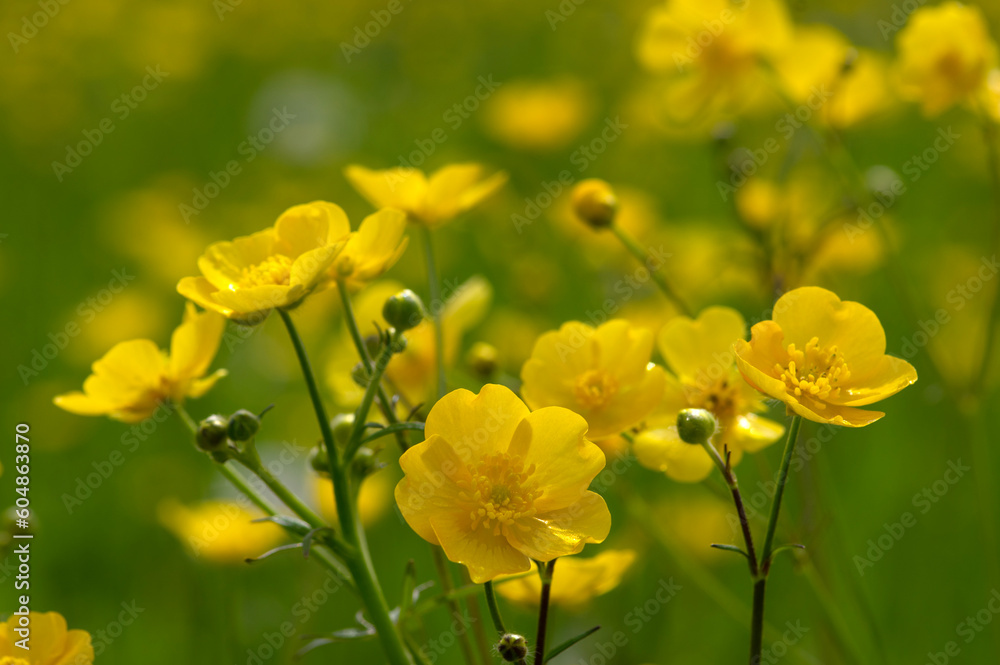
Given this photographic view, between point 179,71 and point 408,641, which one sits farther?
point 179,71

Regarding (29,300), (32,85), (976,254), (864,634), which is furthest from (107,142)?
(864,634)

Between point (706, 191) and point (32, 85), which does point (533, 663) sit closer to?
point (706, 191)

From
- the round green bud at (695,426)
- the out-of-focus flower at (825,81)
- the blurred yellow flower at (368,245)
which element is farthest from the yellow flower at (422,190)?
the out-of-focus flower at (825,81)

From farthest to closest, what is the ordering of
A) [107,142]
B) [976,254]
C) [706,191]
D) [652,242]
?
[107,142] < [706,191] < [976,254] < [652,242]

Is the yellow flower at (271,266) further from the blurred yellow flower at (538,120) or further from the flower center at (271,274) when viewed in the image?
the blurred yellow flower at (538,120)

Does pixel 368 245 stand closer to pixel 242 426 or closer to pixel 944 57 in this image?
pixel 242 426

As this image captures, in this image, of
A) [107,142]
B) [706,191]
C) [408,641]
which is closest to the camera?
[408,641]
